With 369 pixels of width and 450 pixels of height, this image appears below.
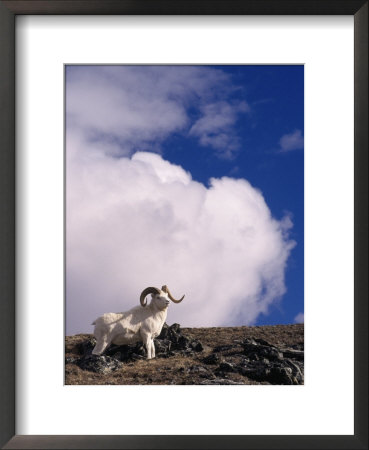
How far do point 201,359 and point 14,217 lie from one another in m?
1.63

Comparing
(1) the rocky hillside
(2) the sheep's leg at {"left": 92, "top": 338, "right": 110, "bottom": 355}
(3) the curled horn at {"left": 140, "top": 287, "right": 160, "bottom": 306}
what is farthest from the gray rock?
(3) the curled horn at {"left": 140, "top": 287, "right": 160, "bottom": 306}

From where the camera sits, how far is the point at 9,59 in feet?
7.66

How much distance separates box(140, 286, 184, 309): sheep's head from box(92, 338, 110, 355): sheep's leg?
39 centimetres

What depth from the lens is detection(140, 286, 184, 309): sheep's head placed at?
10.5 feet

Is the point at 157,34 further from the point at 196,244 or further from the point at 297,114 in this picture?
the point at 196,244

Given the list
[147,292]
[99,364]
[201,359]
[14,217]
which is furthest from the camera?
[147,292]

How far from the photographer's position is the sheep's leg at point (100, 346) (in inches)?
122

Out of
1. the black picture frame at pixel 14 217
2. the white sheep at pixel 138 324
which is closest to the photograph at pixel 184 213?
the white sheep at pixel 138 324

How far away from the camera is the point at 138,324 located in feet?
10.8

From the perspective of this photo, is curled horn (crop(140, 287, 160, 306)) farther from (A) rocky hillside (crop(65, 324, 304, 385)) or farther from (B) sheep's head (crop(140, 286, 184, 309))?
(A) rocky hillside (crop(65, 324, 304, 385))

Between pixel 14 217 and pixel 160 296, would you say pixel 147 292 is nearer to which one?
pixel 160 296

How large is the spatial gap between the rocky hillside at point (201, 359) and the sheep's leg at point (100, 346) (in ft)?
0.15

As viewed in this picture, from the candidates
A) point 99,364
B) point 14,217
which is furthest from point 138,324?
point 14,217

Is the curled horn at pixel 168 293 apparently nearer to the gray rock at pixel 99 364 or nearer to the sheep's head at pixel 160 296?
the sheep's head at pixel 160 296
